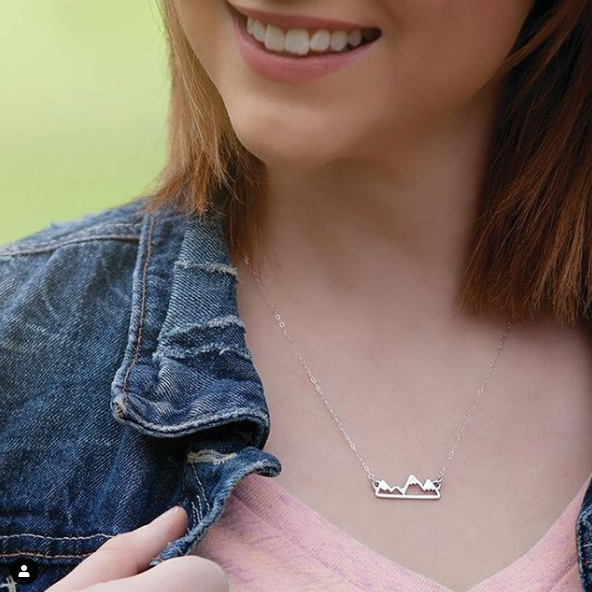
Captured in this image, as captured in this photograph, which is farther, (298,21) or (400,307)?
(400,307)

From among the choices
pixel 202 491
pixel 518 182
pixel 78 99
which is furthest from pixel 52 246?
pixel 78 99

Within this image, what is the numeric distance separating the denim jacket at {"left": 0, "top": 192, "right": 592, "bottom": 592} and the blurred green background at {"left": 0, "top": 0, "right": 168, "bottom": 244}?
3237 millimetres

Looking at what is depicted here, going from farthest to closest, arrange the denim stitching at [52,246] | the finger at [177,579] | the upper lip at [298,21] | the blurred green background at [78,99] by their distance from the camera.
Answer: the blurred green background at [78,99], the denim stitching at [52,246], the upper lip at [298,21], the finger at [177,579]

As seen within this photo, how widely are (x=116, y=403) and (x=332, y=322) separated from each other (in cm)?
41

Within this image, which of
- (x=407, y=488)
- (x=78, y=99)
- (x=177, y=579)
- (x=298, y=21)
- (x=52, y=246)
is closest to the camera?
(x=177, y=579)

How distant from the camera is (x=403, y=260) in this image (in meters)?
1.58

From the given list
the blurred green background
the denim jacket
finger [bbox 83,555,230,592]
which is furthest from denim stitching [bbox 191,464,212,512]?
the blurred green background

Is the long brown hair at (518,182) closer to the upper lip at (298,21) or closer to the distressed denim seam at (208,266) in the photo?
the distressed denim seam at (208,266)

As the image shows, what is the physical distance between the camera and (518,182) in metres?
1.57

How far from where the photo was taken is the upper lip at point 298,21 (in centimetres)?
125

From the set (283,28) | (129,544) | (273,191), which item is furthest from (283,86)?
(129,544)

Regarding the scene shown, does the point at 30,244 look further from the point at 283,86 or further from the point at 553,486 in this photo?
the point at 553,486

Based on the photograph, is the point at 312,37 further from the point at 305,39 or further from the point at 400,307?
the point at 400,307

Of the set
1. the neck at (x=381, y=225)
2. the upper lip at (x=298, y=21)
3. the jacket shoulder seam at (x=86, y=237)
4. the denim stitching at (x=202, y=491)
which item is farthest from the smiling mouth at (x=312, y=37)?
the denim stitching at (x=202, y=491)
